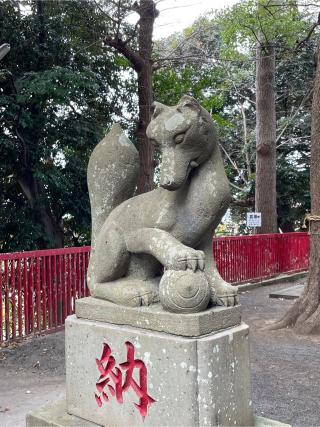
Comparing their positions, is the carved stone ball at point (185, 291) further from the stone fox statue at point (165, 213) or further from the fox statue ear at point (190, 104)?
the fox statue ear at point (190, 104)

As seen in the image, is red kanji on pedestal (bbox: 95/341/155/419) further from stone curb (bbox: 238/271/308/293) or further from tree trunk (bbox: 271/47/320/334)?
stone curb (bbox: 238/271/308/293)

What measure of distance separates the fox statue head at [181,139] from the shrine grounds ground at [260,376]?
2.32 m

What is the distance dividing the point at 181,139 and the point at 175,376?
1205mm

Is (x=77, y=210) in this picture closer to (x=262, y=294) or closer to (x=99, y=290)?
(x=262, y=294)

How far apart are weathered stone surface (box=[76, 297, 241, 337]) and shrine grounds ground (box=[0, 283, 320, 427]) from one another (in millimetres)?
1473

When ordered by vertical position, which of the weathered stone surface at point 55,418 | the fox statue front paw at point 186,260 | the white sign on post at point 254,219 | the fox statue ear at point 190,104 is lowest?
the weathered stone surface at point 55,418

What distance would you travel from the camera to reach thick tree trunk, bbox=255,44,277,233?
12750mm

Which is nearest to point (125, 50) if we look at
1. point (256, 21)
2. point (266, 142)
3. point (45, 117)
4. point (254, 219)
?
point (45, 117)

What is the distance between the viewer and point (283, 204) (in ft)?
59.4

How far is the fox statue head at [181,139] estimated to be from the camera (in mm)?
2439

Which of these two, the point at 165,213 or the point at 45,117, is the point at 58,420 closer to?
the point at 165,213

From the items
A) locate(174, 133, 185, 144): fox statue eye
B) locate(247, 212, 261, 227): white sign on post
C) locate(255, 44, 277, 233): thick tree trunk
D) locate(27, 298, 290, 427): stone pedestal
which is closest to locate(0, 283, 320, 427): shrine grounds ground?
locate(27, 298, 290, 427): stone pedestal

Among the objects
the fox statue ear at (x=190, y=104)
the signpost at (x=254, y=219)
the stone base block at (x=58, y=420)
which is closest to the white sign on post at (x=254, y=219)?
the signpost at (x=254, y=219)

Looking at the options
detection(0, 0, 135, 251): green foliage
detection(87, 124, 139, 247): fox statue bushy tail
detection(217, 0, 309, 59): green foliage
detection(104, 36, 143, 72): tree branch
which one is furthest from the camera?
detection(217, 0, 309, 59): green foliage
